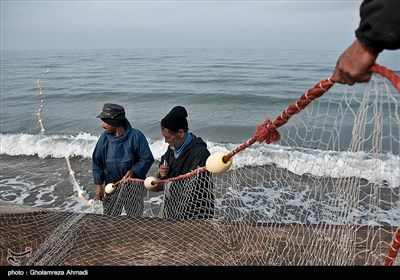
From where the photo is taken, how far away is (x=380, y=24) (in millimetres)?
1103

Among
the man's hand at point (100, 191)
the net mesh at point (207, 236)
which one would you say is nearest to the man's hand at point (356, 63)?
the net mesh at point (207, 236)

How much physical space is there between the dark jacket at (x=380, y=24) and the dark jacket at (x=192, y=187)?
2237 mm

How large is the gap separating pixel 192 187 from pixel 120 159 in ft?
3.88

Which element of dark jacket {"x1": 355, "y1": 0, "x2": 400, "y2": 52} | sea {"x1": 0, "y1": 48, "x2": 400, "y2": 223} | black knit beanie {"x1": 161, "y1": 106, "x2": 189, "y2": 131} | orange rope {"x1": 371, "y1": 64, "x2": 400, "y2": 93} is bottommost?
sea {"x1": 0, "y1": 48, "x2": 400, "y2": 223}

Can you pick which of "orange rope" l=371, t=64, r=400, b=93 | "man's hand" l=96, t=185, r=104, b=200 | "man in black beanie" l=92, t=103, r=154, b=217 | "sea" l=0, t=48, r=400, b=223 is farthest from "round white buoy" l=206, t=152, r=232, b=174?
"man's hand" l=96, t=185, r=104, b=200

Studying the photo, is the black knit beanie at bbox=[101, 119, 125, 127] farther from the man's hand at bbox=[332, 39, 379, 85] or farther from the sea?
the man's hand at bbox=[332, 39, 379, 85]

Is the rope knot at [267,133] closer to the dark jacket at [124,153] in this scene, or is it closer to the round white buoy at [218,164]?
the round white buoy at [218,164]

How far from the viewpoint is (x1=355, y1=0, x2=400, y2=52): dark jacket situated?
108cm

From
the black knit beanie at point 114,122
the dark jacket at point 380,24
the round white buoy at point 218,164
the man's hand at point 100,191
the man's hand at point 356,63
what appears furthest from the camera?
the man's hand at point 100,191

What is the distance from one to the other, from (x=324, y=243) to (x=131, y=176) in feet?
7.71

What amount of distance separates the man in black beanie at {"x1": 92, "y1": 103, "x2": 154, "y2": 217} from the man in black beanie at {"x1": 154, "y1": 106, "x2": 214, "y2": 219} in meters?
0.59

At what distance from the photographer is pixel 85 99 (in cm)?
1805

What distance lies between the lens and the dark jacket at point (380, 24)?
1.08 meters
